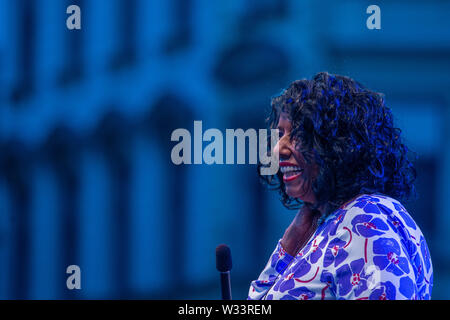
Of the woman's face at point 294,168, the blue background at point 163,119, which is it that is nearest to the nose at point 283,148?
the woman's face at point 294,168

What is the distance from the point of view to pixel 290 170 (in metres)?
0.98

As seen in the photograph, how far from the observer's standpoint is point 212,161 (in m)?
2.14

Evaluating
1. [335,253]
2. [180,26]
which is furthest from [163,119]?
[335,253]

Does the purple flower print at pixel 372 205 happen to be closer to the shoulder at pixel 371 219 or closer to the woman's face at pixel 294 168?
the shoulder at pixel 371 219

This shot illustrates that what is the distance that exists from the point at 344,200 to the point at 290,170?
0.12 metres

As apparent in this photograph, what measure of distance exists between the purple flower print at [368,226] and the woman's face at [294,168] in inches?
5.8

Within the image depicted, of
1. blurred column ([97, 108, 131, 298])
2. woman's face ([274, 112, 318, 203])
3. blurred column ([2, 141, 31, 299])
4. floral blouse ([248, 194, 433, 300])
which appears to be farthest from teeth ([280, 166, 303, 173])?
blurred column ([2, 141, 31, 299])

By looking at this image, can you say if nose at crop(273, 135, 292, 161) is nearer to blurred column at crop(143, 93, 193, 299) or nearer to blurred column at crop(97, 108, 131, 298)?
blurred column at crop(143, 93, 193, 299)

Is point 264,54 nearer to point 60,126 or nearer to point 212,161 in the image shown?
point 212,161

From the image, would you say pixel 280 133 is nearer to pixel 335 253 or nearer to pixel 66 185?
pixel 335 253

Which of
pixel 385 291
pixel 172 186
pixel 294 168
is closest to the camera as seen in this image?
pixel 385 291
